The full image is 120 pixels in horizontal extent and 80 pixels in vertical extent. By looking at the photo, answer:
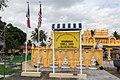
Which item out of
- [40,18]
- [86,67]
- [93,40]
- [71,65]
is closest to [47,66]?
[71,65]

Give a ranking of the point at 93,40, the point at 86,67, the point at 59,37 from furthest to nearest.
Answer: the point at 93,40 < the point at 86,67 < the point at 59,37

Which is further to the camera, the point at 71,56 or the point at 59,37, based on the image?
the point at 71,56

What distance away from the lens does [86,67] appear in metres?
18.8

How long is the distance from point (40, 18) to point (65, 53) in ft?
21.3

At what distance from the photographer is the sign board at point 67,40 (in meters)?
12.7

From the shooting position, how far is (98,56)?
19750mm

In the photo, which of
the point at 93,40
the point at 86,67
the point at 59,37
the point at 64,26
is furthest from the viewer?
the point at 93,40

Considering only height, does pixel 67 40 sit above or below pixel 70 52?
above

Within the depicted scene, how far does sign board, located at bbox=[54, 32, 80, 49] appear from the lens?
41.8 feet

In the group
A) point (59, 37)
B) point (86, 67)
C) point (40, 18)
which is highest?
point (40, 18)

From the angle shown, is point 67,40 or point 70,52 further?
point 70,52

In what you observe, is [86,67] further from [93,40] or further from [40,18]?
[93,40]

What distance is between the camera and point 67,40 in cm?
1290

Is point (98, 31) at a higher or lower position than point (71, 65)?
higher
